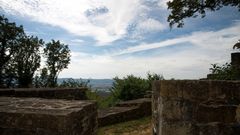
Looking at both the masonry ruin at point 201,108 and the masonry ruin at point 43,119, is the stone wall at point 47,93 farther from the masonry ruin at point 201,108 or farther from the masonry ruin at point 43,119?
the masonry ruin at point 201,108

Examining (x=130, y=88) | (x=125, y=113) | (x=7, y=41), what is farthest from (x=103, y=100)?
(x=7, y=41)

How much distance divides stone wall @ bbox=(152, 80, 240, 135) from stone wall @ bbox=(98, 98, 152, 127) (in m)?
5.68

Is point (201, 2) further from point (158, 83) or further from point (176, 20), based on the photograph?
point (158, 83)

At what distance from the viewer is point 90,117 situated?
462 cm

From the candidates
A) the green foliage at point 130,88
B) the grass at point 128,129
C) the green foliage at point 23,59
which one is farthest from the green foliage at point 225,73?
the green foliage at point 23,59

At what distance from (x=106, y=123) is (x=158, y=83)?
5565 millimetres

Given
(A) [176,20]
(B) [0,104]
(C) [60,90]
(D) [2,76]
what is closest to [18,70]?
(D) [2,76]

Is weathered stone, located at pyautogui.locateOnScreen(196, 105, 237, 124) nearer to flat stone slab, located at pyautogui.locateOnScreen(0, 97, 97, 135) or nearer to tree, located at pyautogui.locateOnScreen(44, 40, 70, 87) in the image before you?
flat stone slab, located at pyautogui.locateOnScreen(0, 97, 97, 135)

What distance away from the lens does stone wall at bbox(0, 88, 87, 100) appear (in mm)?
6731

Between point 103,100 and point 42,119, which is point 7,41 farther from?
point 42,119

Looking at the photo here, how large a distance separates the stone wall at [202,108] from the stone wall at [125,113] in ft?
18.7

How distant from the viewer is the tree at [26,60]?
119 feet

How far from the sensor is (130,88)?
15477 millimetres

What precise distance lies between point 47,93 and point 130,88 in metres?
8.61
